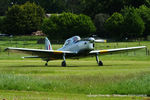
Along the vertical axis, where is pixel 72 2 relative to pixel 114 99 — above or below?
above

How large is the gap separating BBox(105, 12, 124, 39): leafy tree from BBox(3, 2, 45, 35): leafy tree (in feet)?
101

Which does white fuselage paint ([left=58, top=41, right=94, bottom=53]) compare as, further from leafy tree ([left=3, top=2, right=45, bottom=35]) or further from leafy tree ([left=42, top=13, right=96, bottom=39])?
leafy tree ([left=3, top=2, right=45, bottom=35])

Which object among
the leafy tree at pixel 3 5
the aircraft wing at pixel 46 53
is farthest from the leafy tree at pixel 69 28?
the leafy tree at pixel 3 5

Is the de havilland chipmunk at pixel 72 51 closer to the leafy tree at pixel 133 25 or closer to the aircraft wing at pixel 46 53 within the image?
the aircraft wing at pixel 46 53

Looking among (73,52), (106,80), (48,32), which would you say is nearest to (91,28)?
(48,32)

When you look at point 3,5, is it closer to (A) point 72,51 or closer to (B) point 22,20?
(B) point 22,20

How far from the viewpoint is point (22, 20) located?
11981cm

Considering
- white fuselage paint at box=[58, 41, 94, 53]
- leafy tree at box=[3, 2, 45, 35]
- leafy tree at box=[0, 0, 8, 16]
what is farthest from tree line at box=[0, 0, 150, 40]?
white fuselage paint at box=[58, 41, 94, 53]

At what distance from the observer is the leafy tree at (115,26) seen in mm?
91125

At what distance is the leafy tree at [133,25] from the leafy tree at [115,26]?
1.38 metres

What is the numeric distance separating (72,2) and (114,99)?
134 metres

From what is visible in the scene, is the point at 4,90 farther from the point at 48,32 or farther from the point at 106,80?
the point at 48,32

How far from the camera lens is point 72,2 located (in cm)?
15025

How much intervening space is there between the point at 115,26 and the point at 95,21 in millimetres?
11391
